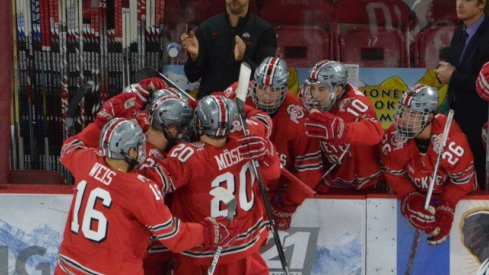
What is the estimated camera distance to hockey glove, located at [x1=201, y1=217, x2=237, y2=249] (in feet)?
17.3

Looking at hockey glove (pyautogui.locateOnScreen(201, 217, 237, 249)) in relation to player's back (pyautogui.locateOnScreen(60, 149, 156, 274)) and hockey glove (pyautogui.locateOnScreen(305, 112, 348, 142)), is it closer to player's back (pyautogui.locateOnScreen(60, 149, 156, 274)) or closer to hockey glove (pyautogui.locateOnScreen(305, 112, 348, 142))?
player's back (pyautogui.locateOnScreen(60, 149, 156, 274))

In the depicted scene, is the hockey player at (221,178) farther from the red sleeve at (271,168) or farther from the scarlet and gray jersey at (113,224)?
the scarlet and gray jersey at (113,224)

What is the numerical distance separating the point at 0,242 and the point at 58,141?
1151 mm

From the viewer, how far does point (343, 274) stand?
19.9ft

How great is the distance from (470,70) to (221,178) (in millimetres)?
1619

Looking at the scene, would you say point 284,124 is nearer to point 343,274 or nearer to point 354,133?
point 354,133

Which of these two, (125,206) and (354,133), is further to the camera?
(354,133)

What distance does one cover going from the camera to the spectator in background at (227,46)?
6.54m

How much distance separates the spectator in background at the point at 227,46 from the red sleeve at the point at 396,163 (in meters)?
0.99

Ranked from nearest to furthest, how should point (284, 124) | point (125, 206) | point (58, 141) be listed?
point (125, 206), point (284, 124), point (58, 141)

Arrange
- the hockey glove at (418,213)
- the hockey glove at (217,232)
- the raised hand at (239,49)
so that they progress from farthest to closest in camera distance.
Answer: the raised hand at (239,49), the hockey glove at (418,213), the hockey glove at (217,232)

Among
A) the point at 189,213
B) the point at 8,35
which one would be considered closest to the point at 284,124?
the point at 189,213

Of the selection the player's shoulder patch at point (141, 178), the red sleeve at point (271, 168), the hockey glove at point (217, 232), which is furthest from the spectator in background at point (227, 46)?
the player's shoulder patch at point (141, 178)

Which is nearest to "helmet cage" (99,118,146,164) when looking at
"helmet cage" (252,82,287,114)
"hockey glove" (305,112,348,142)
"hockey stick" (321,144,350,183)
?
"helmet cage" (252,82,287,114)
